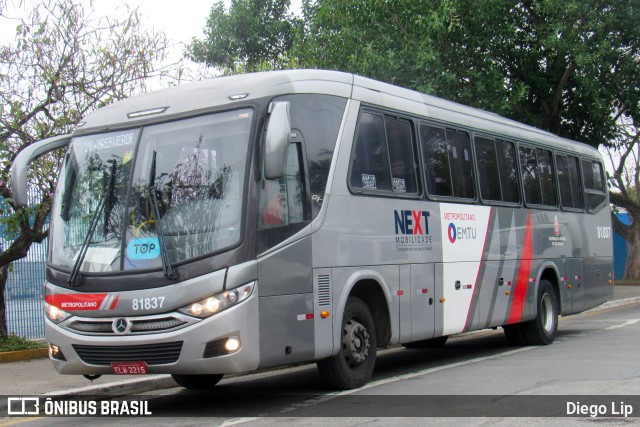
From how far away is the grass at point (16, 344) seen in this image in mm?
13602

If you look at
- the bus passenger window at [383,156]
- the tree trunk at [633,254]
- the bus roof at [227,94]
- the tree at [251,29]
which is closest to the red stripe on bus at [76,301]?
the bus roof at [227,94]

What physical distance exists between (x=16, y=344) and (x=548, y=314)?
9.25 m

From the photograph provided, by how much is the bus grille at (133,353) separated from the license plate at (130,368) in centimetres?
4

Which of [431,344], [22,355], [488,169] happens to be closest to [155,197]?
[22,355]

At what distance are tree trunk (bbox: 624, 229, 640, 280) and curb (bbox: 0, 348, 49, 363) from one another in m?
26.7

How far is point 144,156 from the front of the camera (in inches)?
346

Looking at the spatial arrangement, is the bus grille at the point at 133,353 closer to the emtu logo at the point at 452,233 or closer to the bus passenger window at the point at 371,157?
the bus passenger window at the point at 371,157

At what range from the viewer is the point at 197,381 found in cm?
1053

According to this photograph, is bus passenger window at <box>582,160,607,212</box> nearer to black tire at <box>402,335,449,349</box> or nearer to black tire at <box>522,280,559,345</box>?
black tire at <box>522,280,559,345</box>

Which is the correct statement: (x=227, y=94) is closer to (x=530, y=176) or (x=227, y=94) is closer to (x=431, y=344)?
Answer: (x=530, y=176)

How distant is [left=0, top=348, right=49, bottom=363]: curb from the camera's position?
42.6ft

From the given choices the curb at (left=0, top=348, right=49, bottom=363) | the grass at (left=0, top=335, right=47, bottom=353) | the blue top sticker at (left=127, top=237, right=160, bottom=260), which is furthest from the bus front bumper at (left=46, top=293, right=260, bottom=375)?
the grass at (left=0, top=335, right=47, bottom=353)

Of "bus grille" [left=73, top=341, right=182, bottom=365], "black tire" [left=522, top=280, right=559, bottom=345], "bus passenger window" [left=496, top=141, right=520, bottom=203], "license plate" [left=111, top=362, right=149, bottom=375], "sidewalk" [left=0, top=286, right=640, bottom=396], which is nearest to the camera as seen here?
"bus grille" [left=73, top=341, right=182, bottom=365]

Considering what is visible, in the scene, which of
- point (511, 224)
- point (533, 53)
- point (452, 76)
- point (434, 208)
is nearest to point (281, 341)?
point (434, 208)
